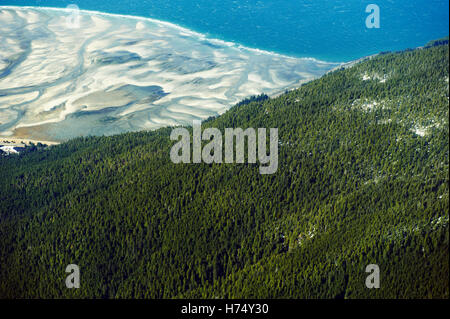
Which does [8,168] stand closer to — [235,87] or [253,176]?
[253,176]

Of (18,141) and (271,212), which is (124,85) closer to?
(18,141)

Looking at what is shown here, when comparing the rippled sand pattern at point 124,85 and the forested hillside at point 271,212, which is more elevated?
the rippled sand pattern at point 124,85

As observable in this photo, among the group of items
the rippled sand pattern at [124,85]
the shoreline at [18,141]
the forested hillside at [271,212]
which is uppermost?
the rippled sand pattern at [124,85]

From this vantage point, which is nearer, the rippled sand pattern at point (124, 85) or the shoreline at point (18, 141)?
the shoreline at point (18, 141)

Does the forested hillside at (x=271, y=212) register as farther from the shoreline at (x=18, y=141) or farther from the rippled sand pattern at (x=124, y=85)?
the rippled sand pattern at (x=124, y=85)

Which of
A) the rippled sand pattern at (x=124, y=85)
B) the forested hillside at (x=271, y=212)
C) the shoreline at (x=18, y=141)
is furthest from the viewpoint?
the rippled sand pattern at (x=124, y=85)

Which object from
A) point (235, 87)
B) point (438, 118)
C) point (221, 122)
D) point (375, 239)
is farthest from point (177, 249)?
point (235, 87)

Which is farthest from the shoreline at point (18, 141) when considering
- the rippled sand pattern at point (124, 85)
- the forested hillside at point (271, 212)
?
the forested hillside at point (271, 212)
